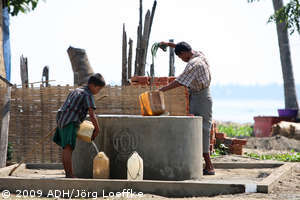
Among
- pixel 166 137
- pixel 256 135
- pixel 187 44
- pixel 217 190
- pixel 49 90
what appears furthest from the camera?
pixel 256 135

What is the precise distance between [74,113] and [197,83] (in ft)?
5.90

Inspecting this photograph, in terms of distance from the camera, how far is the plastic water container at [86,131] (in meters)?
7.50

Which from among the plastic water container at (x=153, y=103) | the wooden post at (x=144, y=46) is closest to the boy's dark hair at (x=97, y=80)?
the plastic water container at (x=153, y=103)

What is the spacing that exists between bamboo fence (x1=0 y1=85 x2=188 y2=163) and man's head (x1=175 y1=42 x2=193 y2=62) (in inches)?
110

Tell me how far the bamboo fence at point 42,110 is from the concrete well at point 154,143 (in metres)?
3.37

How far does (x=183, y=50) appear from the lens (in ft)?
27.1

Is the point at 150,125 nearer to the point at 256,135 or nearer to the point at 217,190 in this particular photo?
the point at 217,190

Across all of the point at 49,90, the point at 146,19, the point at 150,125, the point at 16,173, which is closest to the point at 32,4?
the point at 146,19

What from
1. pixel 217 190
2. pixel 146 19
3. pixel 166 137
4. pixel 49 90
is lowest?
pixel 217 190

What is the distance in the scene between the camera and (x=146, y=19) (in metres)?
13.8

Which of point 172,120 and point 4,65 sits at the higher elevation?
point 4,65

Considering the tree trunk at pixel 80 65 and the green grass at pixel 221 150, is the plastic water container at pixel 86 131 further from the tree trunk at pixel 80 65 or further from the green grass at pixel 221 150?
the green grass at pixel 221 150

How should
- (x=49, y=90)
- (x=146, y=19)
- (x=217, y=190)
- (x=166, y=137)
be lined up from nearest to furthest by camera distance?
(x=217, y=190), (x=166, y=137), (x=49, y=90), (x=146, y=19)

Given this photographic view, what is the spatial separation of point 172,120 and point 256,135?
13.9 meters
